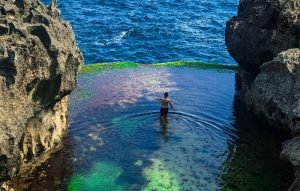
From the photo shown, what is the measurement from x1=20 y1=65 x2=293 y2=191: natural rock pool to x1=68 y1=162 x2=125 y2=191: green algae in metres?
0.06

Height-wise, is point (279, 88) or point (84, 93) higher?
point (279, 88)

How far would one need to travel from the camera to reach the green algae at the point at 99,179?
1136 inches

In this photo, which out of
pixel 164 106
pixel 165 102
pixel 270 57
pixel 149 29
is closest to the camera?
pixel 165 102

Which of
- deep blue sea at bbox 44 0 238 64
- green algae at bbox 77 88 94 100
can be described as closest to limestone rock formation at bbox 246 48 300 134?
green algae at bbox 77 88 94 100

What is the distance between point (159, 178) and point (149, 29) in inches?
2016

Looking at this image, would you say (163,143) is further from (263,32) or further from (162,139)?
(263,32)

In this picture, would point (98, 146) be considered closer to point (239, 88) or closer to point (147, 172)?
point (147, 172)

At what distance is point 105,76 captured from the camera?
49.5 meters

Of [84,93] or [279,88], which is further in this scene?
[84,93]

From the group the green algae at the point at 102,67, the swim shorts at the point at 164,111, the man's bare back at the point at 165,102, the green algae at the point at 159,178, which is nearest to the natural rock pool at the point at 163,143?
the green algae at the point at 159,178

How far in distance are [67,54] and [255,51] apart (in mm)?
16070

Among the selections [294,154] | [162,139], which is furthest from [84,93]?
[294,154]

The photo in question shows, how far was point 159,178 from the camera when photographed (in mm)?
29766

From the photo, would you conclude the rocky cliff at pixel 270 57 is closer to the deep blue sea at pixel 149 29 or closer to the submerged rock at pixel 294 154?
→ the submerged rock at pixel 294 154
